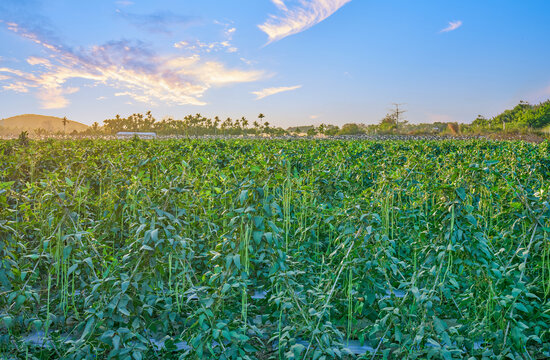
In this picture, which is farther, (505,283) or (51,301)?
(51,301)

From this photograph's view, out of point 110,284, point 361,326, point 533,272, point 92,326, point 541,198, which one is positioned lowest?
point 361,326

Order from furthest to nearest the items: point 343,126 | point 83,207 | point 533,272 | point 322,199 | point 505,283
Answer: point 343,126 < point 322,199 < point 83,207 < point 533,272 < point 505,283

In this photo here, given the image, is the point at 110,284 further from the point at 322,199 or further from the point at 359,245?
the point at 322,199

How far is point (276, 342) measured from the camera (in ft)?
10.9

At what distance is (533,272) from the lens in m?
4.18

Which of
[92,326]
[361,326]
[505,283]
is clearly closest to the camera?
[92,326]

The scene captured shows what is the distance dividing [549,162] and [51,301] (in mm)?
11311

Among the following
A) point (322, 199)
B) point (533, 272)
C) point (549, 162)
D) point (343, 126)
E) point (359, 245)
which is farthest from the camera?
point (343, 126)

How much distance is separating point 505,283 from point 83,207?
4687 mm

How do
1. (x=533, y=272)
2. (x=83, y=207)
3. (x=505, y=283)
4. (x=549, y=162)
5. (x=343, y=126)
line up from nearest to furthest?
(x=505, y=283)
(x=533, y=272)
(x=83, y=207)
(x=549, y=162)
(x=343, y=126)

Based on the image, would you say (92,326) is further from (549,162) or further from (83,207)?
(549,162)

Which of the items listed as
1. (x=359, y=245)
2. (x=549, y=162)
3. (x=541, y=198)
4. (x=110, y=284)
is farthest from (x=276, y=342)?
(x=549, y=162)

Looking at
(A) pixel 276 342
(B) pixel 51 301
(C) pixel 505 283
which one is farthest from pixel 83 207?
(C) pixel 505 283

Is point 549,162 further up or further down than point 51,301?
further up
